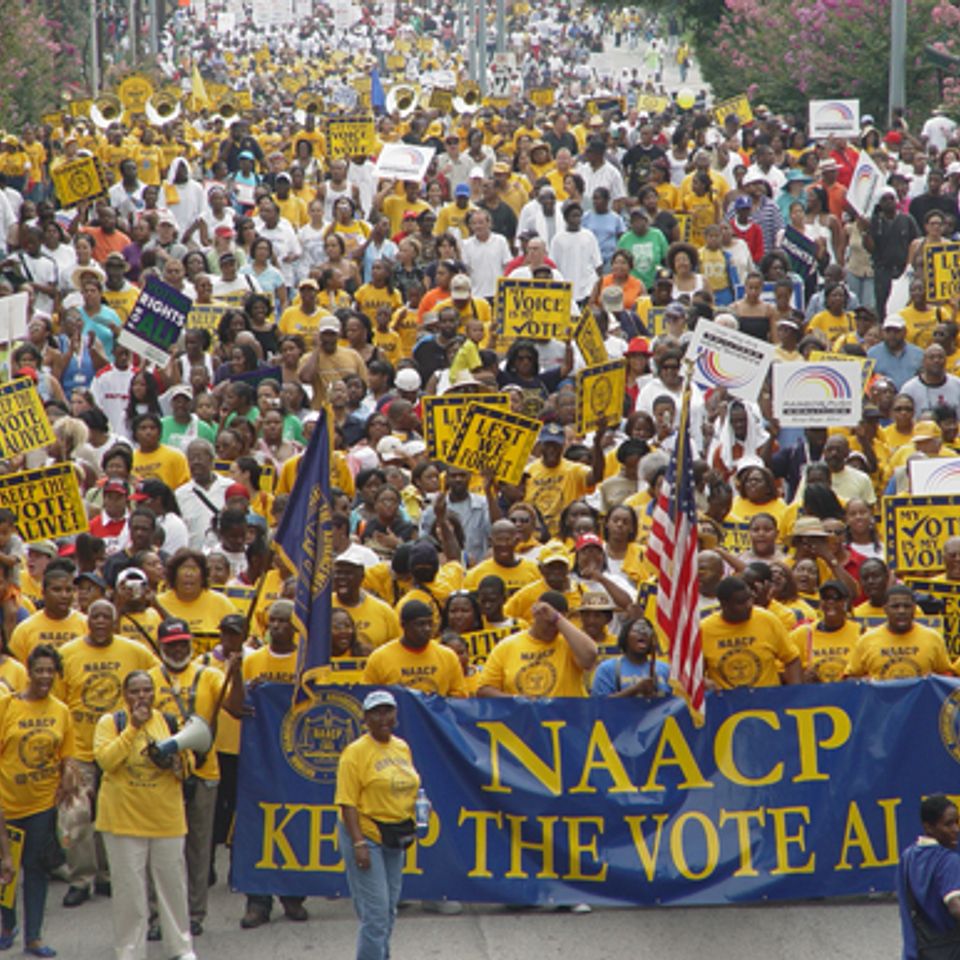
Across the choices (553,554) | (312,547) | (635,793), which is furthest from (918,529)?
(312,547)

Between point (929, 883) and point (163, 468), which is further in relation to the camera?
point (163, 468)

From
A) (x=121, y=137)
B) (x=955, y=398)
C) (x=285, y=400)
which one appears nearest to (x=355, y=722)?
(x=285, y=400)

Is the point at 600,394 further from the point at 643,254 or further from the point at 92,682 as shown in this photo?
the point at 643,254

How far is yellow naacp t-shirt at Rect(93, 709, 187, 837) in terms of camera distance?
37.4ft

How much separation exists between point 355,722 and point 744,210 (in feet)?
42.7

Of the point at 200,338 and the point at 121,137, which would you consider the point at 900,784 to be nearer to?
the point at 200,338

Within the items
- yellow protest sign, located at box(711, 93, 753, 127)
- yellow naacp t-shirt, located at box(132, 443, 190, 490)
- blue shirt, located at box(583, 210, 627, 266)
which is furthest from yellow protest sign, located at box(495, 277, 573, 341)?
yellow protest sign, located at box(711, 93, 753, 127)

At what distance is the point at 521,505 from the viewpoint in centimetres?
1477

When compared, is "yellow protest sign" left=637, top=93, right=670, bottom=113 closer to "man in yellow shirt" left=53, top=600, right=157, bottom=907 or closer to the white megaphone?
"man in yellow shirt" left=53, top=600, right=157, bottom=907

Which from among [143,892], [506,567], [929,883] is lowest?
[143,892]

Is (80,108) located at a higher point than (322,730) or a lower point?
higher

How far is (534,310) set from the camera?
64.1ft

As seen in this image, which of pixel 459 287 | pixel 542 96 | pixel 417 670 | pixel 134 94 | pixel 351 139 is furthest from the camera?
pixel 542 96

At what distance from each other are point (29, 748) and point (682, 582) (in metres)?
3.18
